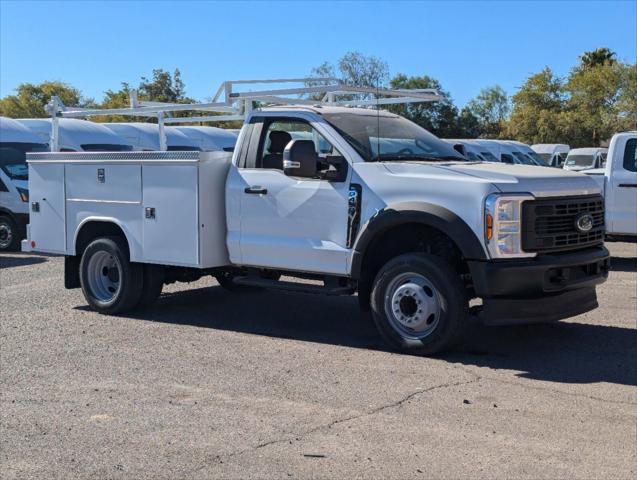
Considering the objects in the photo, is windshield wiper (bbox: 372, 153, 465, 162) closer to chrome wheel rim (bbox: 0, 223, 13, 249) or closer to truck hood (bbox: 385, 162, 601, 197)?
truck hood (bbox: 385, 162, 601, 197)

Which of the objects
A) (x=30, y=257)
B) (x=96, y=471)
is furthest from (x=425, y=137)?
(x=30, y=257)

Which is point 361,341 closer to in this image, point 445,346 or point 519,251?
point 445,346

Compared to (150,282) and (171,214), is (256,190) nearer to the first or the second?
(171,214)

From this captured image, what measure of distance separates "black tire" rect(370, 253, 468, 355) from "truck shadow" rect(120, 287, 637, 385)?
0.90 feet

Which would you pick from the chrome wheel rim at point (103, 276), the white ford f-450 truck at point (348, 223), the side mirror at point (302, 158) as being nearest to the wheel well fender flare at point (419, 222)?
the white ford f-450 truck at point (348, 223)

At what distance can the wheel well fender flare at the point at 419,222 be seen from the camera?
6.88 m

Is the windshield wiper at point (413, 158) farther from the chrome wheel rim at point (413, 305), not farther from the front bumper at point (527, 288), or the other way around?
the front bumper at point (527, 288)

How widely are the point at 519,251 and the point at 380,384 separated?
1.64 m

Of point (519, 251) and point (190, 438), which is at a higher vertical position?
point (519, 251)

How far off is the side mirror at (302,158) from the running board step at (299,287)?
1.11m

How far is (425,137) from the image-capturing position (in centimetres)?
862

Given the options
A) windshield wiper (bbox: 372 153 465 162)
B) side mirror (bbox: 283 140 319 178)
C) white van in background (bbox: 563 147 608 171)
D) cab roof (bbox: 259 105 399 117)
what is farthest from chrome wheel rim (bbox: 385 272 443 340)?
white van in background (bbox: 563 147 608 171)

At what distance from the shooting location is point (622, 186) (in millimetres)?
13258

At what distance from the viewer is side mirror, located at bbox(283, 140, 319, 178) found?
7.68 metres
